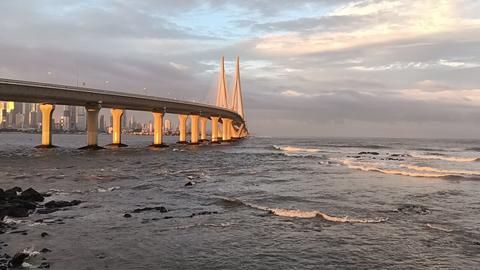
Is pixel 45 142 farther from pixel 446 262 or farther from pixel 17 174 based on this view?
pixel 446 262

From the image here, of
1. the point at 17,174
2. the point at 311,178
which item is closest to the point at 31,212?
the point at 17,174

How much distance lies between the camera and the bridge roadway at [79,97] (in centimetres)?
6234

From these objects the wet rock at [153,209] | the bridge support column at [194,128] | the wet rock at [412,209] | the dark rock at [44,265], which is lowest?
the wet rock at [412,209]

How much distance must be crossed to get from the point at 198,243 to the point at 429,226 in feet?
32.0

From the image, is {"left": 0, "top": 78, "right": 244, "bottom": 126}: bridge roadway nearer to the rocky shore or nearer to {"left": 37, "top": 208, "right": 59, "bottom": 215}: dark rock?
the rocky shore

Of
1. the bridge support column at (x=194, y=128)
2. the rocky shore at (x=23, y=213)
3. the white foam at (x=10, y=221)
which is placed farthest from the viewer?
the bridge support column at (x=194, y=128)

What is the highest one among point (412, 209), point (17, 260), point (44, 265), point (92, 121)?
point (92, 121)

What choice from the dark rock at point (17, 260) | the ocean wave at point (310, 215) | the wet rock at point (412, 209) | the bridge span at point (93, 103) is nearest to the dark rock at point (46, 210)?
the dark rock at point (17, 260)

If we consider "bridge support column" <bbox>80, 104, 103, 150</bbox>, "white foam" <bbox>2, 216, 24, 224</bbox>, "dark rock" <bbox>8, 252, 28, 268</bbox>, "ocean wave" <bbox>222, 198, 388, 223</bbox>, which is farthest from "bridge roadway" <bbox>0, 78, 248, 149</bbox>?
"dark rock" <bbox>8, 252, 28, 268</bbox>

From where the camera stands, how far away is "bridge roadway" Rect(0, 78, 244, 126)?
6234cm

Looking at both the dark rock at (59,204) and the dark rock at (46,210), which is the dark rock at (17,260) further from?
the dark rock at (59,204)

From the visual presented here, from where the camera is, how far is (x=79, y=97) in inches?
2940

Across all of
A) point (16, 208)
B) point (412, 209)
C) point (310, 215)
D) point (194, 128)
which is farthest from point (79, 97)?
point (412, 209)

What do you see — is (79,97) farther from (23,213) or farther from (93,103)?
(23,213)
